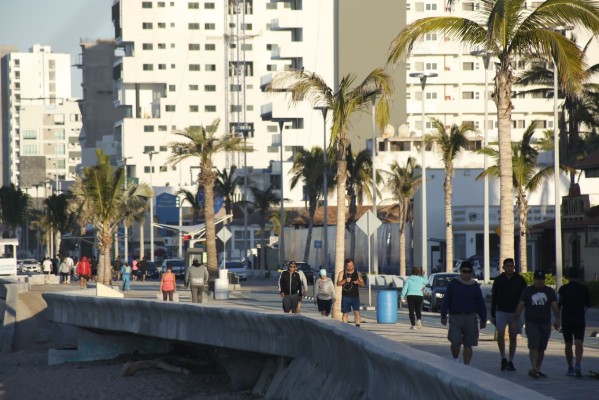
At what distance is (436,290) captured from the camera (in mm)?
41281

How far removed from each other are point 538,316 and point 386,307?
15375 mm

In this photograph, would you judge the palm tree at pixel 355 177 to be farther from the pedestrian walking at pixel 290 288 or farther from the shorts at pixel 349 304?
the pedestrian walking at pixel 290 288

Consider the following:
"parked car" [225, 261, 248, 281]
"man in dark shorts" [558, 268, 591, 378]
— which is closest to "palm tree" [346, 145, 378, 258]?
"parked car" [225, 261, 248, 281]

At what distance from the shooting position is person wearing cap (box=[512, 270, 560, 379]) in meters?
17.5

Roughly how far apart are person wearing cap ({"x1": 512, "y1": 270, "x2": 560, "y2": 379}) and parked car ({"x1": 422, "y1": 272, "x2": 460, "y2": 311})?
2308 cm

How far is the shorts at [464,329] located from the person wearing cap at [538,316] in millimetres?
810

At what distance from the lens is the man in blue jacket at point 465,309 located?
59.0ft

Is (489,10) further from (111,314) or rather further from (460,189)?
(460,189)

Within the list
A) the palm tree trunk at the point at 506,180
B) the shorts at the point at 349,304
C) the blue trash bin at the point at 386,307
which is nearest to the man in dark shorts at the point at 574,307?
the palm tree trunk at the point at 506,180

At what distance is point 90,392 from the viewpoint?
2448 cm

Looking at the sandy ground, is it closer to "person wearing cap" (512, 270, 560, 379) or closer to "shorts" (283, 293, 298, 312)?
"shorts" (283, 293, 298, 312)

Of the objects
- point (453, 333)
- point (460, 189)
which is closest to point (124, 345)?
point (453, 333)

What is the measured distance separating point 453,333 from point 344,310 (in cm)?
998

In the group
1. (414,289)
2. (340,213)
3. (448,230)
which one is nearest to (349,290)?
(414,289)
